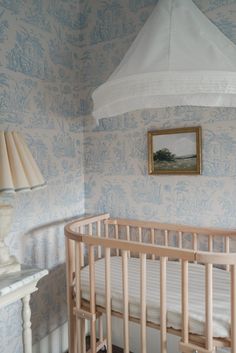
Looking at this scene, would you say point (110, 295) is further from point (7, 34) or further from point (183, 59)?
point (7, 34)

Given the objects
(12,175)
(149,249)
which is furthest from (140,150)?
(12,175)

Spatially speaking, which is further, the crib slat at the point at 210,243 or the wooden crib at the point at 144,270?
the crib slat at the point at 210,243

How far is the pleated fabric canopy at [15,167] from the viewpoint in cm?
128

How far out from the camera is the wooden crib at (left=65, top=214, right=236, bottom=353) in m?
1.20

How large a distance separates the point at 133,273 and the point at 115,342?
2.39 ft

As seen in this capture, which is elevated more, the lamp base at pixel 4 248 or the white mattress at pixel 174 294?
the lamp base at pixel 4 248

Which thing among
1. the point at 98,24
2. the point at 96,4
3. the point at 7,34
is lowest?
the point at 7,34

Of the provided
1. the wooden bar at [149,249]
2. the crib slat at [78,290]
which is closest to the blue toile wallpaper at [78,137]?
the crib slat at [78,290]

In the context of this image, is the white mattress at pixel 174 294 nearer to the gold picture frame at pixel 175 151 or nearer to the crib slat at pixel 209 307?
the crib slat at pixel 209 307

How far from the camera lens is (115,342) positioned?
213cm

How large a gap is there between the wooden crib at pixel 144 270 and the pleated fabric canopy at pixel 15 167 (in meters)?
0.42

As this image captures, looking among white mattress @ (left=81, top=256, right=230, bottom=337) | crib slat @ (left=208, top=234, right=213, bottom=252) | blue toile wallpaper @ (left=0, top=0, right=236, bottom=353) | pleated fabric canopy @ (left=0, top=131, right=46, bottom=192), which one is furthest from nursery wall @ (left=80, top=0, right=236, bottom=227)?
pleated fabric canopy @ (left=0, top=131, right=46, bottom=192)

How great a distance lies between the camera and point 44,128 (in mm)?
2088

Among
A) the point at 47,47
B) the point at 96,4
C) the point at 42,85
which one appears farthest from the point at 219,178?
the point at 96,4
